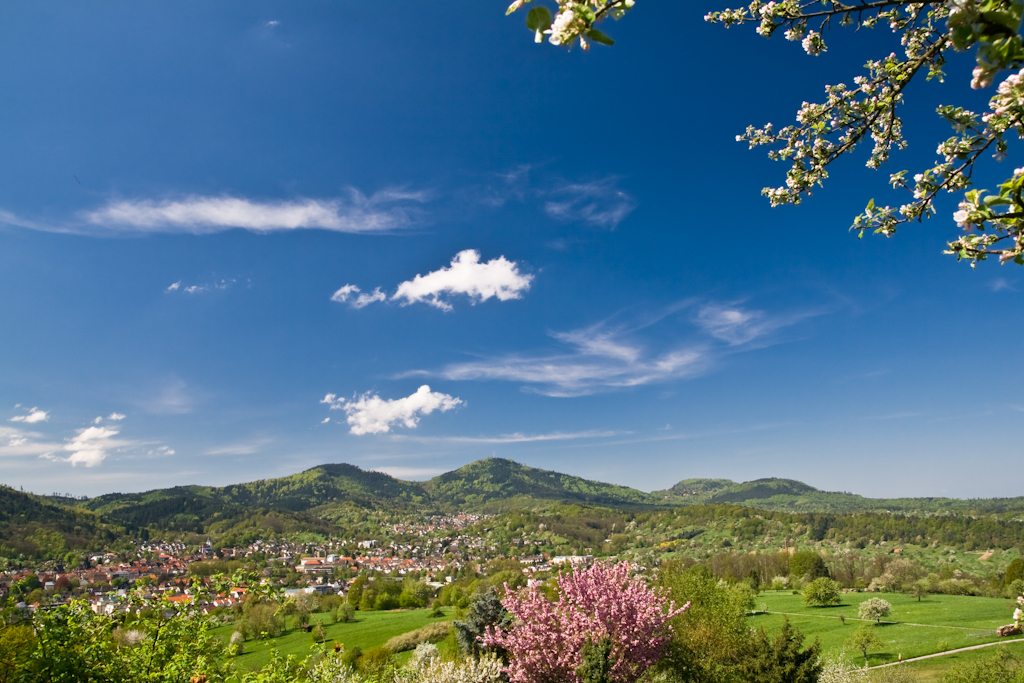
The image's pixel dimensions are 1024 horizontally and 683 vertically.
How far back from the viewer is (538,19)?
201 centimetres

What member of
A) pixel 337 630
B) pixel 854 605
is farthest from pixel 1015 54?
pixel 337 630

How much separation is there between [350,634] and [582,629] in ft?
222

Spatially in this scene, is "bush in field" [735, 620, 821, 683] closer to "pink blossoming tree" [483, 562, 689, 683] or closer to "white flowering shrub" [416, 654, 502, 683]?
"pink blossoming tree" [483, 562, 689, 683]

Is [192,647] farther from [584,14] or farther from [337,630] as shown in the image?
[337,630]

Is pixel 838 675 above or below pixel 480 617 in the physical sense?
below

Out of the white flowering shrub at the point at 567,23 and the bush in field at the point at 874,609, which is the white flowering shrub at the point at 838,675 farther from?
the bush in field at the point at 874,609

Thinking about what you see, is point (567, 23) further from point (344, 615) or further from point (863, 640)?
point (344, 615)

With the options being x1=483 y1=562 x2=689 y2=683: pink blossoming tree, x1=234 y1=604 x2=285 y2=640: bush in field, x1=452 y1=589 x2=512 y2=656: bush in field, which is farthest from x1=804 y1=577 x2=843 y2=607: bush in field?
x1=234 y1=604 x2=285 y2=640: bush in field

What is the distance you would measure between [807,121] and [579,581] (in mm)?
14205

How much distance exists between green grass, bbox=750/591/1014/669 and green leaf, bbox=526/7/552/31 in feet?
145

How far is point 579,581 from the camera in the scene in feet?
48.0

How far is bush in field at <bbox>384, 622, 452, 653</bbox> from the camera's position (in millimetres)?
51875

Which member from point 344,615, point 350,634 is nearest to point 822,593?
point 350,634

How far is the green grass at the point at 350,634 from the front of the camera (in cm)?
5678
